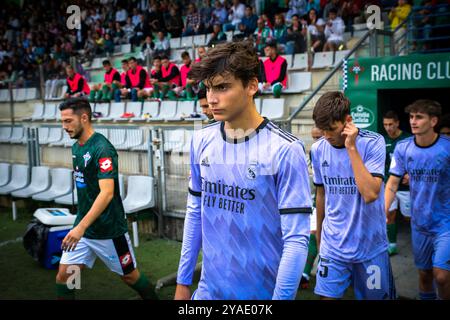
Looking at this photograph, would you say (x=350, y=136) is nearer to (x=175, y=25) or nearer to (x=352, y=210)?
(x=352, y=210)

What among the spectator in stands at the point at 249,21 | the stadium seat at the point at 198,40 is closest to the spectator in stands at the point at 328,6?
the spectator in stands at the point at 249,21

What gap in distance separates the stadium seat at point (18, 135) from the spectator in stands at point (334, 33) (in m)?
7.19

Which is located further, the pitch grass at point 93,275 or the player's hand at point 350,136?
the pitch grass at point 93,275

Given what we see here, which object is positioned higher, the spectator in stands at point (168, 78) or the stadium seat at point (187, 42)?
the stadium seat at point (187, 42)

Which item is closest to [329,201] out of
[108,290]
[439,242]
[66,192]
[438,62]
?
[439,242]

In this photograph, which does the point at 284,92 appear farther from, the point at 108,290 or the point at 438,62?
the point at 108,290

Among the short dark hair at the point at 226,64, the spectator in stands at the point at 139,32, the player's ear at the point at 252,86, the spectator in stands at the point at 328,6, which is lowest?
the player's ear at the point at 252,86

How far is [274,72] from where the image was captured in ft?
37.4

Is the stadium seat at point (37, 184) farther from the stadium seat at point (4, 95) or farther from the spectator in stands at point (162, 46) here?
the stadium seat at point (4, 95)

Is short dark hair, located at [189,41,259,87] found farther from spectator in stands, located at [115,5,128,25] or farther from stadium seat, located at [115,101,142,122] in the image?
spectator in stands, located at [115,5,128,25]

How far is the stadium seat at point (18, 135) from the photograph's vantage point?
1216cm

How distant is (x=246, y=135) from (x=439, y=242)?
2.69 m

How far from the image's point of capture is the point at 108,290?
242 inches

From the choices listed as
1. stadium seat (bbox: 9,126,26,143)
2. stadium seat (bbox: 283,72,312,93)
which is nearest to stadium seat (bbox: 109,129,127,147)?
stadium seat (bbox: 9,126,26,143)
